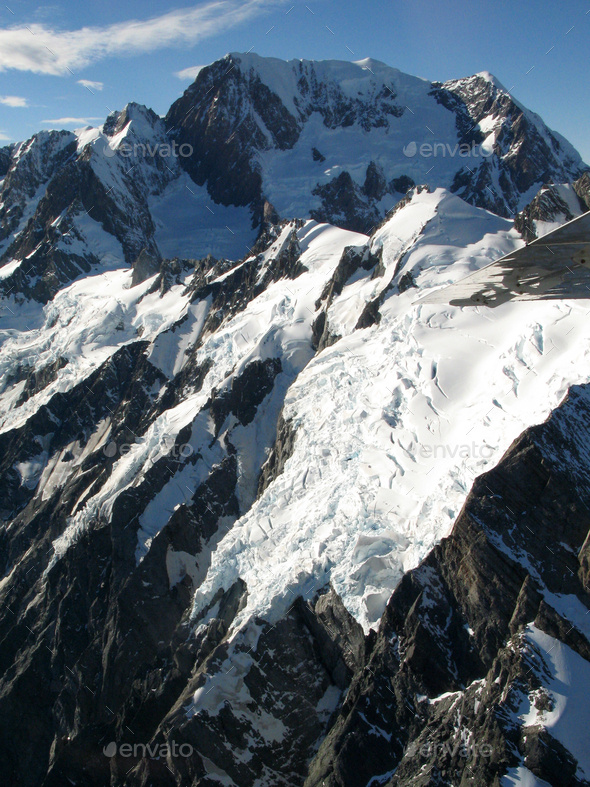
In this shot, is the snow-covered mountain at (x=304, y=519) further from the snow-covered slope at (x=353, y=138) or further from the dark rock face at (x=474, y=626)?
the snow-covered slope at (x=353, y=138)

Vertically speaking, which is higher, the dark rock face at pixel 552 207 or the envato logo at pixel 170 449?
the dark rock face at pixel 552 207

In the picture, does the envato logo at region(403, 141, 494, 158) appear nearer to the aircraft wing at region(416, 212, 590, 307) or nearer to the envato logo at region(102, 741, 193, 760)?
the envato logo at region(102, 741, 193, 760)

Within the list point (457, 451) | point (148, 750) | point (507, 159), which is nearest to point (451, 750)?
point (457, 451)

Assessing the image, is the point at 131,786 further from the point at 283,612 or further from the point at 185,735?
the point at 283,612

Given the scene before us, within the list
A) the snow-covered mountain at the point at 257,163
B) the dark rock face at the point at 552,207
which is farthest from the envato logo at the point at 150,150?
the dark rock face at the point at 552,207

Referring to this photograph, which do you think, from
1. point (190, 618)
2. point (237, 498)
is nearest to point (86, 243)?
point (237, 498)
